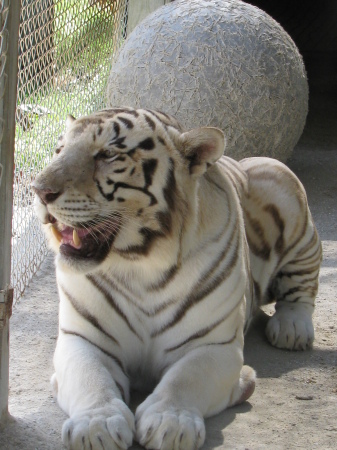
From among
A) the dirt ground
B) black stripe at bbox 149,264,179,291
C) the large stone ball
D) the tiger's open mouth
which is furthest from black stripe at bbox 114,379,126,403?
the large stone ball

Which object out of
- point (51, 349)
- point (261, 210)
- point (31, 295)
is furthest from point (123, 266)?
point (31, 295)

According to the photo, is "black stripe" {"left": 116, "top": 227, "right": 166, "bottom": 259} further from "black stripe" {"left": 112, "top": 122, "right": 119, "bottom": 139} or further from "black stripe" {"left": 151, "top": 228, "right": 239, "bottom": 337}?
"black stripe" {"left": 112, "top": 122, "right": 119, "bottom": 139}

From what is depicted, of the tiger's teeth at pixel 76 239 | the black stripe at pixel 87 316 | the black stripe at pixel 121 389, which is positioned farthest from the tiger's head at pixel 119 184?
the black stripe at pixel 121 389

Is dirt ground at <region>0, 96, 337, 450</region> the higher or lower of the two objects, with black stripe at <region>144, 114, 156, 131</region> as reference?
lower

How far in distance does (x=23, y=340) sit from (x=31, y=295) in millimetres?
633

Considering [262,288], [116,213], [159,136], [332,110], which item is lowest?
[332,110]

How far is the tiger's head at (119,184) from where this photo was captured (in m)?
2.59

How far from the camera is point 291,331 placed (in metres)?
3.58

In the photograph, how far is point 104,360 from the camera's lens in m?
2.84

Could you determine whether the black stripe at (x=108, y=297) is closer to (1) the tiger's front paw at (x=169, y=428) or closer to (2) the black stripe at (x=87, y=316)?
(2) the black stripe at (x=87, y=316)

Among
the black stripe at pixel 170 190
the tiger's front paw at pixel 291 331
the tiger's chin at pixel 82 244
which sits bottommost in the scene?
the tiger's front paw at pixel 291 331

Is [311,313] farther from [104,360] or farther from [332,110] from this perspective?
[332,110]

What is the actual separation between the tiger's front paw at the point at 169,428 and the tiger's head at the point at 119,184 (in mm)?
530

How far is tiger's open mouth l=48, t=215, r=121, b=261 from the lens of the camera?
8.77ft
